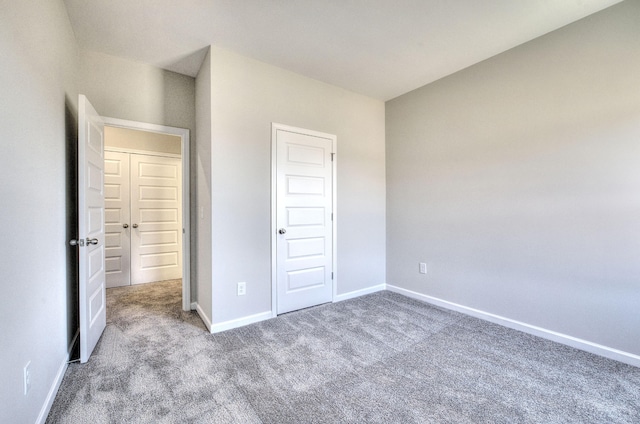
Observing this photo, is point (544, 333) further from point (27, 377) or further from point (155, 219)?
point (155, 219)

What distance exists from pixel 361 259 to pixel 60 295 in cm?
294

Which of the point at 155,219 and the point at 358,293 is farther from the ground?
the point at 155,219

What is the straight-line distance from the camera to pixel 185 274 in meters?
3.09

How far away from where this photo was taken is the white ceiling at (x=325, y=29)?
2.04 metres

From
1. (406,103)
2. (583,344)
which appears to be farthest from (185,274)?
(583,344)

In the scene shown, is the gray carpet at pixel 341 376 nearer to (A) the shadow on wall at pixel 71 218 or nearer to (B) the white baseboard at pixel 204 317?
(B) the white baseboard at pixel 204 317

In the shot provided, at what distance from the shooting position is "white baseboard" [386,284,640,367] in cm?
204

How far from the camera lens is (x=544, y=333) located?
2.41m

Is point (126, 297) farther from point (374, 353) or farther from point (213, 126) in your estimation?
point (374, 353)

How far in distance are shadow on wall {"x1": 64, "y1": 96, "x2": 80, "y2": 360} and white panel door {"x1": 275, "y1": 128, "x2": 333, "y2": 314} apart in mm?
1706

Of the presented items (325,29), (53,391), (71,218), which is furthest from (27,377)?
(325,29)

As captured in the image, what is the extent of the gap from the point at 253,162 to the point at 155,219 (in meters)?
2.54

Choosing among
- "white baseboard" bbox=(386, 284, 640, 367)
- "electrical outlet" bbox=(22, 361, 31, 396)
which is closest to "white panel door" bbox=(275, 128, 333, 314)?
"white baseboard" bbox=(386, 284, 640, 367)

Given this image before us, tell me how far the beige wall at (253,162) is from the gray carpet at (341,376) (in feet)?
1.71
